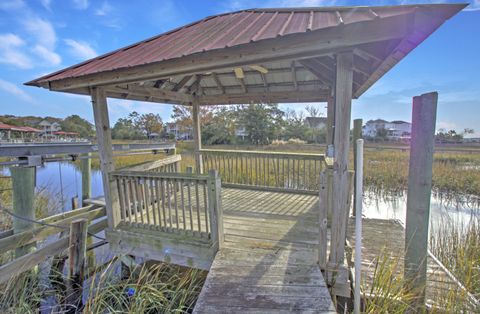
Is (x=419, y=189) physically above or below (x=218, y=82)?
below

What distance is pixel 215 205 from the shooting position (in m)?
3.02

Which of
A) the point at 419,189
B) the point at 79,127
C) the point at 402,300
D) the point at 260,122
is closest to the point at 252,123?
the point at 260,122

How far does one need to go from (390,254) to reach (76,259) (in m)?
4.16

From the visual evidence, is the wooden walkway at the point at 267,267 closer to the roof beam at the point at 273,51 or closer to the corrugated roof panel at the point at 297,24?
the roof beam at the point at 273,51

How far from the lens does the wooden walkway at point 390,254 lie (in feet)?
8.13

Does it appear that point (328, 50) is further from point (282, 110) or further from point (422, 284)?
point (282, 110)

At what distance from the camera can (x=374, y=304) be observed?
2215 millimetres

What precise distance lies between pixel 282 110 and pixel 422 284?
3249cm

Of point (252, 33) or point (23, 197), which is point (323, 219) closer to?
point (252, 33)

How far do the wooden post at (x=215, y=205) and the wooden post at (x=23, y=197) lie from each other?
8.74ft

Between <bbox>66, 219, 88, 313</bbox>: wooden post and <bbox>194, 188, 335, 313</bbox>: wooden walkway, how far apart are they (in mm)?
1961

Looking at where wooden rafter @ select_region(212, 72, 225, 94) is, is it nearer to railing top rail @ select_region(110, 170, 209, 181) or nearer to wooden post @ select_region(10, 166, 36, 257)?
railing top rail @ select_region(110, 170, 209, 181)

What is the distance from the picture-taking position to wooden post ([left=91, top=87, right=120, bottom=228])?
3584 millimetres

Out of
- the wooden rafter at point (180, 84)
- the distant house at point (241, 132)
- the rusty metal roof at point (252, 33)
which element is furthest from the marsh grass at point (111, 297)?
the distant house at point (241, 132)
